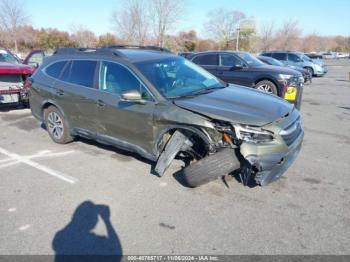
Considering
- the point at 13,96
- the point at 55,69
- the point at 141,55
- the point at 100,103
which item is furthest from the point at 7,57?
the point at 141,55

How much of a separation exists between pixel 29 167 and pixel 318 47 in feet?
339

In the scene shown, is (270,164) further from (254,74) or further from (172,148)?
(254,74)

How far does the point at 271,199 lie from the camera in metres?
3.78

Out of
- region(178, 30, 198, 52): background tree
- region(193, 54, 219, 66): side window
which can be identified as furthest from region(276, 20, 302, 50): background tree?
region(193, 54, 219, 66): side window

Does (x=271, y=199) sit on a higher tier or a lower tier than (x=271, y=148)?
lower

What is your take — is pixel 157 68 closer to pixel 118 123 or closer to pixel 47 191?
pixel 118 123

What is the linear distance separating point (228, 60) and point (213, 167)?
305 inches

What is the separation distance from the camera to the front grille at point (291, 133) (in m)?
3.70

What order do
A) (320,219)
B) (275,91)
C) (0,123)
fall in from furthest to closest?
(275,91), (0,123), (320,219)

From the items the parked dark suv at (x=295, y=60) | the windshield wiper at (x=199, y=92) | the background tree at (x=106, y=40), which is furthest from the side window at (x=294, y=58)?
the background tree at (x=106, y=40)

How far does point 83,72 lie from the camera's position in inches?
204

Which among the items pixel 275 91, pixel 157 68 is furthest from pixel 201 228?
pixel 275 91

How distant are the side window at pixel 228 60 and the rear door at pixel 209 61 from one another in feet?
0.62

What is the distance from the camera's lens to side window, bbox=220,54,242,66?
1055 cm
